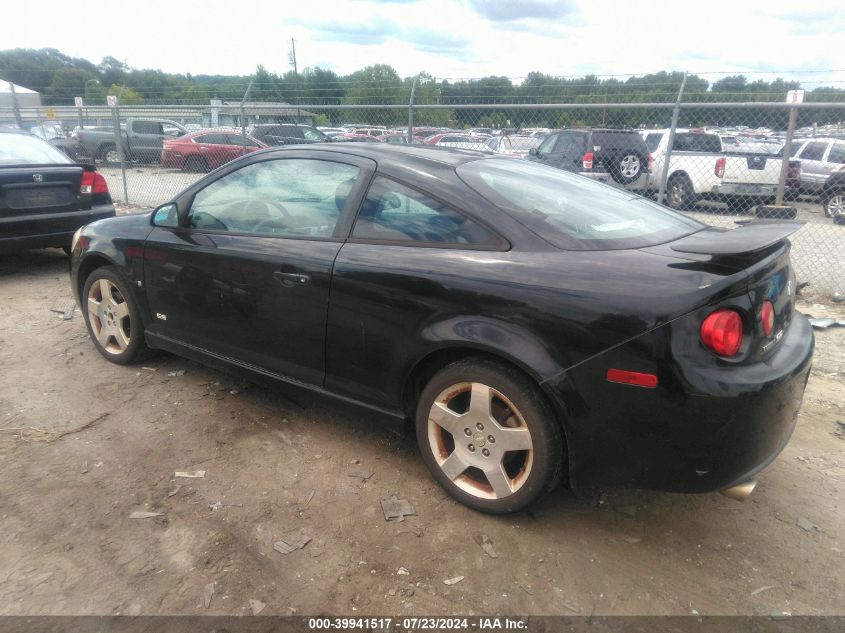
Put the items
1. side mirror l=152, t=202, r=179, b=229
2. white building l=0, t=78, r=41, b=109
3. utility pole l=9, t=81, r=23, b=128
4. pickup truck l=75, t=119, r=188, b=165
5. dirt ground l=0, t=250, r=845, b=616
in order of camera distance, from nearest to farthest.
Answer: dirt ground l=0, t=250, r=845, b=616 → side mirror l=152, t=202, r=179, b=229 → utility pole l=9, t=81, r=23, b=128 → white building l=0, t=78, r=41, b=109 → pickup truck l=75, t=119, r=188, b=165

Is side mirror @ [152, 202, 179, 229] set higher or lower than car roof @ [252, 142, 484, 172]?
lower

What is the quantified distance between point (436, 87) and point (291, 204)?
7.14 m

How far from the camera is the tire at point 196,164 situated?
47.1ft

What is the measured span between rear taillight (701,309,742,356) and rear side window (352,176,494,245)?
91 cm

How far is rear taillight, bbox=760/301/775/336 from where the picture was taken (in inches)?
87.0

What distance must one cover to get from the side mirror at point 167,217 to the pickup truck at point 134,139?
52.5 ft

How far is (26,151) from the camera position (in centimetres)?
647

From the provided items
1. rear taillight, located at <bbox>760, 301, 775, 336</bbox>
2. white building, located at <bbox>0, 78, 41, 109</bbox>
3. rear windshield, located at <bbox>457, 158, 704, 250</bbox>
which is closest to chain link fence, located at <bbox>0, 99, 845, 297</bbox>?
white building, located at <bbox>0, 78, 41, 109</bbox>

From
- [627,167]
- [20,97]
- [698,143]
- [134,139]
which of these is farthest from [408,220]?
[20,97]

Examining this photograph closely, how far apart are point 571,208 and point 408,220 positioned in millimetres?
764

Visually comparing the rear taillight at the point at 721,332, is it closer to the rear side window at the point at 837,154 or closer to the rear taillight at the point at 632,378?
the rear taillight at the point at 632,378

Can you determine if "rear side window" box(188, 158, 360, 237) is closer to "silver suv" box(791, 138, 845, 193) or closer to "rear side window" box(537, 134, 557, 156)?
"rear side window" box(537, 134, 557, 156)

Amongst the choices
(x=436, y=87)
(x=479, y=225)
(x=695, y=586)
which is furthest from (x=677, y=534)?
(x=436, y=87)

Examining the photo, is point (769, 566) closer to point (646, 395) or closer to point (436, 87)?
point (646, 395)
